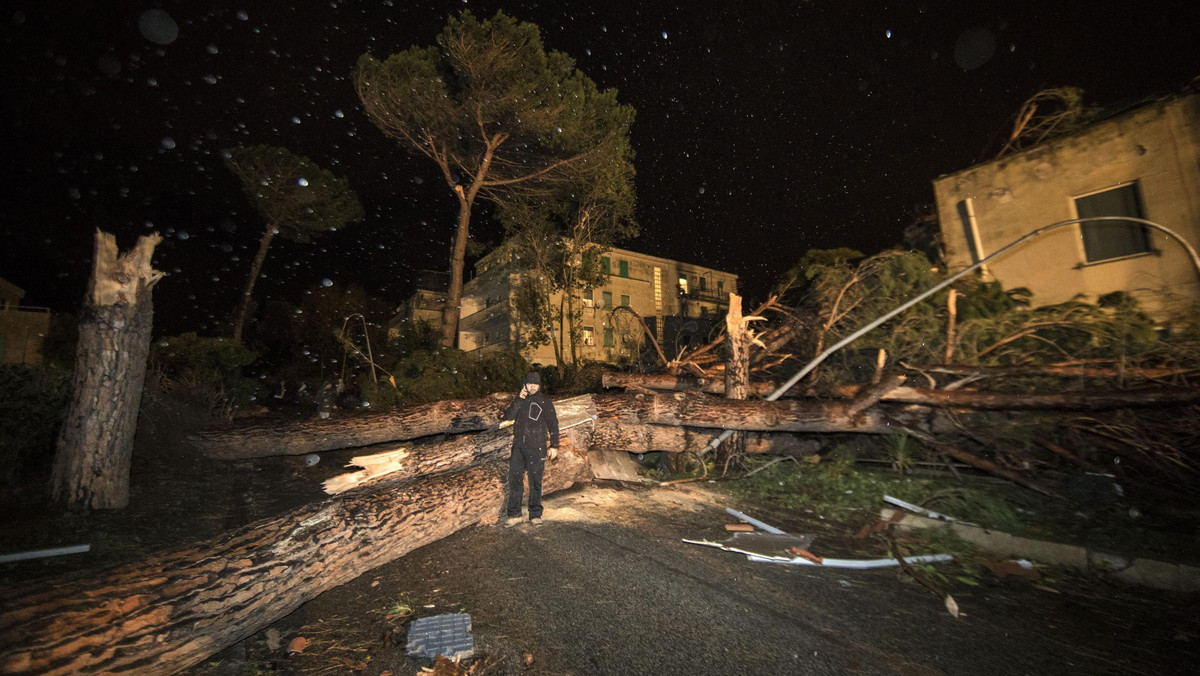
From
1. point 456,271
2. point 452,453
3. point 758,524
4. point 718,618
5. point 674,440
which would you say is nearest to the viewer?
point 718,618

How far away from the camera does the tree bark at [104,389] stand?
5.09 meters

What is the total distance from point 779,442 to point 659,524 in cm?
308

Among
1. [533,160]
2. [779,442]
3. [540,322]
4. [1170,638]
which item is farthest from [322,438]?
[540,322]

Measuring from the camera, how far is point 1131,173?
8766 mm

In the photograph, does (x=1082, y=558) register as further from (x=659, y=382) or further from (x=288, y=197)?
(x=288, y=197)

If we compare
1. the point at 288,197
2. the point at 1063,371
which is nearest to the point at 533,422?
the point at 1063,371

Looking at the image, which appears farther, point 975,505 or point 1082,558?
point 975,505

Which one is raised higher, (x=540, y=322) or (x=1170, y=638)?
(x=540, y=322)

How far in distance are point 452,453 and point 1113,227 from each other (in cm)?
1145

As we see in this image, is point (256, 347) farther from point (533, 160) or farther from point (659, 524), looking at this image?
point (659, 524)

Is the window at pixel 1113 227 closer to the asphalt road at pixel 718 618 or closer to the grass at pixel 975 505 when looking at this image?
the grass at pixel 975 505

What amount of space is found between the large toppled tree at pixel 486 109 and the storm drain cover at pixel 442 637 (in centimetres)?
1324

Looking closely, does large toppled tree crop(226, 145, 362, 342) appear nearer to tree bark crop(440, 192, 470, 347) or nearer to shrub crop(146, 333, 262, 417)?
shrub crop(146, 333, 262, 417)

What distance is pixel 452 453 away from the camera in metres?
6.25
